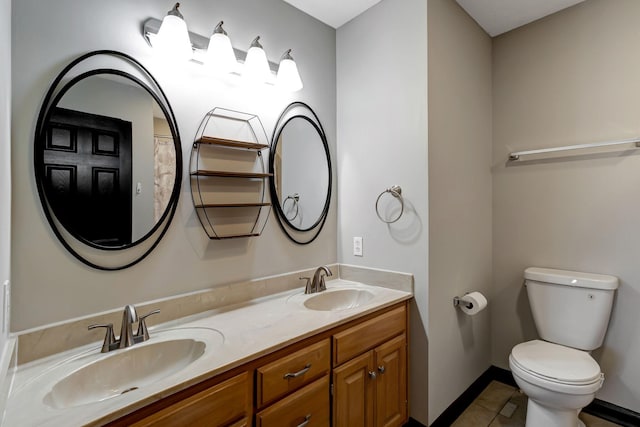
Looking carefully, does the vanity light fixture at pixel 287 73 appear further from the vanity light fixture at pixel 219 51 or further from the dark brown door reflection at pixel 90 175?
the dark brown door reflection at pixel 90 175

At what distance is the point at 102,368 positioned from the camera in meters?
1.07

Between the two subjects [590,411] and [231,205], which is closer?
[231,205]

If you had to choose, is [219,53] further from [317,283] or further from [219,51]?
[317,283]

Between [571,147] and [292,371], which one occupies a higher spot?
[571,147]

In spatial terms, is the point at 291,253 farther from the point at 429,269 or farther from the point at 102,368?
the point at 102,368

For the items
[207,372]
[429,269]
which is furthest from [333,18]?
[207,372]

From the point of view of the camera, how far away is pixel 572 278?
6.18ft

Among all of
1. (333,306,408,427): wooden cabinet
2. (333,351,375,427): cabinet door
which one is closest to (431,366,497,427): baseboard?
(333,306,408,427): wooden cabinet

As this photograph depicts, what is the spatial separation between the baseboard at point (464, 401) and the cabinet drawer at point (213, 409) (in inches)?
48.8

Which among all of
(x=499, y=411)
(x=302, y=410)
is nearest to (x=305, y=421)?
(x=302, y=410)

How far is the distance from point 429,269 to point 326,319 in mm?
674

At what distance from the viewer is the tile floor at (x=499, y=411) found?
1.88 m

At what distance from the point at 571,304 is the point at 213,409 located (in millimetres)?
2037

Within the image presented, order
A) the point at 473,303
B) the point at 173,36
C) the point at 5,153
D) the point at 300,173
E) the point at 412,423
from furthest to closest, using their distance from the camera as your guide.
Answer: the point at 300,173 < the point at 473,303 < the point at 412,423 < the point at 173,36 < the point at 5,153
